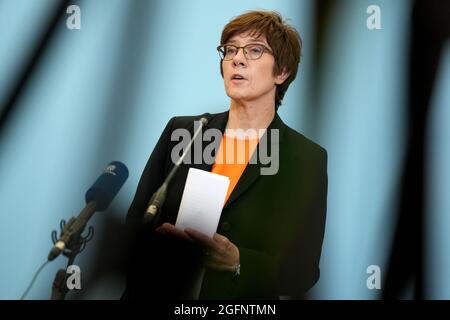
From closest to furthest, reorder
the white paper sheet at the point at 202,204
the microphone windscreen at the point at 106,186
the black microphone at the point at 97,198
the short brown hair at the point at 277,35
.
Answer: the black microphone at the point at 97,198 → the microphone windscreen at the point at 106,186 → the white paper sheet at the point at 202,204 → the short brown hair at the point at 277,35

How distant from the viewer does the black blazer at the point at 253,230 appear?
2.60 metres

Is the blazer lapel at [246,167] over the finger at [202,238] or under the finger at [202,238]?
over

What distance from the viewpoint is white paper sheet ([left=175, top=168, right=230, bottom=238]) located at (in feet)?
8.18

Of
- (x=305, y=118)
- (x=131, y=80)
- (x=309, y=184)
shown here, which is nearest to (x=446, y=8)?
(x=305, y=118)

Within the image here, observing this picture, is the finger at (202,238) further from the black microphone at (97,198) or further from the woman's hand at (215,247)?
the black microphone at (97,198)

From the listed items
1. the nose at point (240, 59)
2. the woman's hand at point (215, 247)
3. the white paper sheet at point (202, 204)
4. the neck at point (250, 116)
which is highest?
the nose at point (240, 59)

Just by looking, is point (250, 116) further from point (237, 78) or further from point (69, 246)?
point (69, 246)

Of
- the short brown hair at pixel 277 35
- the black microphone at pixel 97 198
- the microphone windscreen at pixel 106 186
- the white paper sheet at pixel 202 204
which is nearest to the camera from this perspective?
the black microphone at pixel 97 198

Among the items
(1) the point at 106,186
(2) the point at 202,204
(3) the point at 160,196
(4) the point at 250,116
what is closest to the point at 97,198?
(1) the point at 106,186

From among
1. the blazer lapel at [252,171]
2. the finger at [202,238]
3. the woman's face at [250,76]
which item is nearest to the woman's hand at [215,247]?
the finger at [202,238]

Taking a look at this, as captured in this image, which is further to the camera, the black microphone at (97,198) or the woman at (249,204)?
the woman at (249,204)

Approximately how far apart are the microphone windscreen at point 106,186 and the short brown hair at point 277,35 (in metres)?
0.64

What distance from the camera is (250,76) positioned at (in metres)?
2.70
